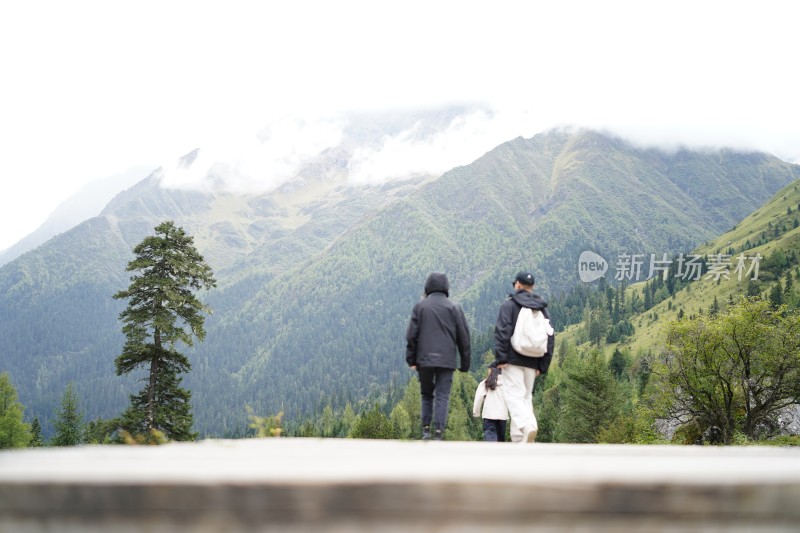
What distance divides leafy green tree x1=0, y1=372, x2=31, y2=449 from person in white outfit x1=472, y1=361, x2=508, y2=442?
46933 mm

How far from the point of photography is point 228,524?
2.62 meters

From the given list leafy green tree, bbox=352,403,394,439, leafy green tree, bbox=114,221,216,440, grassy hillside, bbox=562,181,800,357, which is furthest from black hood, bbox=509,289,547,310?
grassy hillside, bbox=562,181,800,357

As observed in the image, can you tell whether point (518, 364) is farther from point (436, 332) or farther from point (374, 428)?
point (374, 428)

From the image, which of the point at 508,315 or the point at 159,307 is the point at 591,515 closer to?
the point at 508,315

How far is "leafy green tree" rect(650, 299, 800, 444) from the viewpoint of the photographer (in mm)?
28828

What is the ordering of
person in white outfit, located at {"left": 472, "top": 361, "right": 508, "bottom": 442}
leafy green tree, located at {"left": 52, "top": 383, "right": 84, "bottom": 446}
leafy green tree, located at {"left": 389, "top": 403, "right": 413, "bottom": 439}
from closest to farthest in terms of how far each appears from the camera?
1. person in white outfit, located at {"left": 472, "top": 361, "right": 508, "bottom": 442}
2. leafy green tree, located at {"left": 52, "top": 383, "right": 84, "bottom": 446}
3. leafy green tree, located at {"left": 389, "top": 403, "right": 413, "bottom": 439}

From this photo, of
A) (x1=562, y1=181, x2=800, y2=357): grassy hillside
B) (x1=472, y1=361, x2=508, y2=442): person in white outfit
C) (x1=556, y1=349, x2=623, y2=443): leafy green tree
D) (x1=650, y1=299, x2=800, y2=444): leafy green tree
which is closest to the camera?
(x1=472, y1=361, x2=508, y2=442): person in white outfit

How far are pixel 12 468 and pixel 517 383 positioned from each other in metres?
7.74

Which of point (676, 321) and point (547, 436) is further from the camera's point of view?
point (547, 436)

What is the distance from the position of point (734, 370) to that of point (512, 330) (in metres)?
25.6

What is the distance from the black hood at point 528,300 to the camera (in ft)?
30.4

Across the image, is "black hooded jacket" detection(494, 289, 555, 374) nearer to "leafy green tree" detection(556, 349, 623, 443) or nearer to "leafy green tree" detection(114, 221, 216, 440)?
"leafy green tree" detection(114, 221, 216, 440)

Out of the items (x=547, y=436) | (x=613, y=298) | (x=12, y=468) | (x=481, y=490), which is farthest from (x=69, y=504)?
(x=613, y=298)

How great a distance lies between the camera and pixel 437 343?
9211 millimetres
